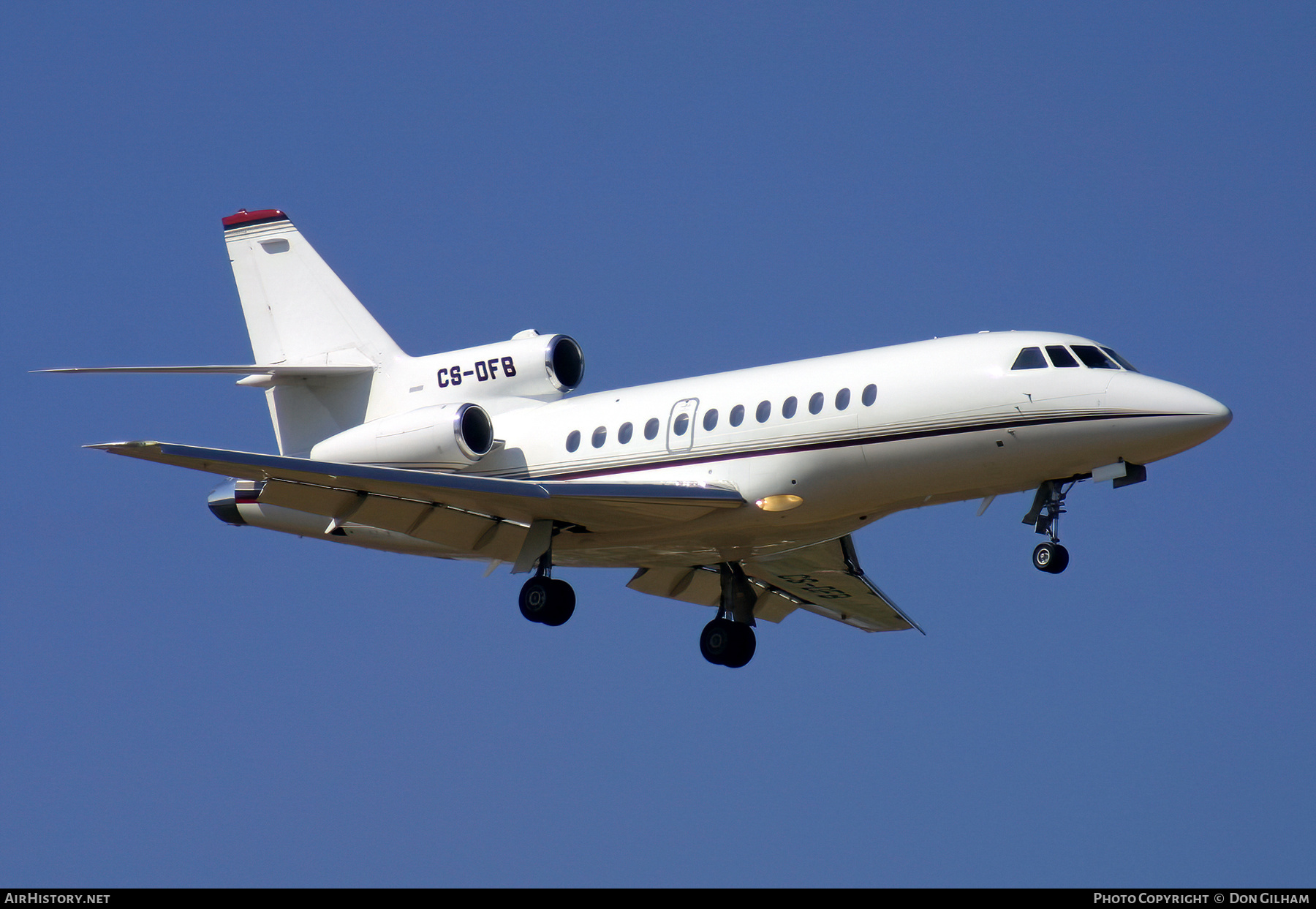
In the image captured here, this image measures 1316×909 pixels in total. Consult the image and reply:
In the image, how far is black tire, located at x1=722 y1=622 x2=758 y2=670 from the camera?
75.9ft

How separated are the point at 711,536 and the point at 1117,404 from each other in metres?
5.53

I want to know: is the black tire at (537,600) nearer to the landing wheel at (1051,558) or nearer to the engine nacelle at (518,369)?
the engine nacelle at (518,369)

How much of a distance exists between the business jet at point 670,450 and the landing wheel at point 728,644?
3 cm

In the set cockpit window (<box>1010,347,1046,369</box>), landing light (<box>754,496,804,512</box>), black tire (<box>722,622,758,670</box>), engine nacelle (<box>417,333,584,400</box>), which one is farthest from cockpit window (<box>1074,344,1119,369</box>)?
engine nacelle (<box>417,333,584,400</box>)

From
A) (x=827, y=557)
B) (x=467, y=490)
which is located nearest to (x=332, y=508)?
(x=467, y=490)

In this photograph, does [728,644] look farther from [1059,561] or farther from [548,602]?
[1059,561]

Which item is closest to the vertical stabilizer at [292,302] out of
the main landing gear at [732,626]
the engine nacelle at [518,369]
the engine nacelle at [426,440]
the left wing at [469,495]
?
the engine nacelle at [518,369]

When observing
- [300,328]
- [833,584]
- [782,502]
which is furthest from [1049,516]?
[300,328]

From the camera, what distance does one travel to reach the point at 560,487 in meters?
20.1

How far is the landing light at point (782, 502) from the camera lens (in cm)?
1958

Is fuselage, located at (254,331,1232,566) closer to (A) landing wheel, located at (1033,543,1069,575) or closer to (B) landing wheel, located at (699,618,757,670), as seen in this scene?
(A) landing wheel, located at (1033,543,1069,575)

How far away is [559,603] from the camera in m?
20.8
